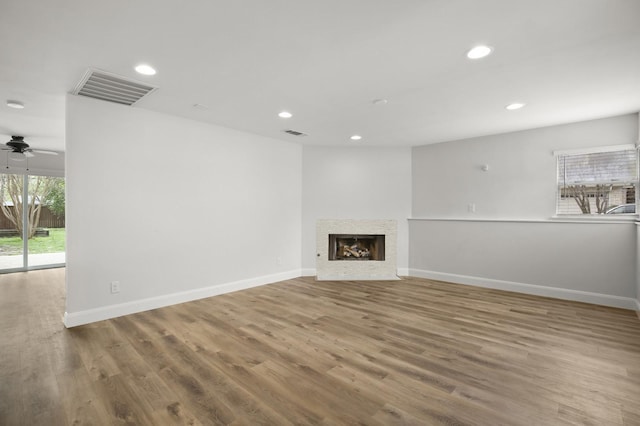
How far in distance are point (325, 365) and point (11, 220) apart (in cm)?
785

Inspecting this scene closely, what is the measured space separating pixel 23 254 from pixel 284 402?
24.8 ft

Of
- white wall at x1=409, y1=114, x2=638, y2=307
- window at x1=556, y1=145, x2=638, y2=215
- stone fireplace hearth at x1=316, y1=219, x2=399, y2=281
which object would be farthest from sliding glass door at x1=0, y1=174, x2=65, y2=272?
window at x1=556, y1=145, x2=638, y2=215

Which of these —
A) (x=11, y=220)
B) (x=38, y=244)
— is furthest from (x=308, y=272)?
(x=11, y=220)

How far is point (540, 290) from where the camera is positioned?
14.3 ft

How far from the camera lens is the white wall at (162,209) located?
3211 mm

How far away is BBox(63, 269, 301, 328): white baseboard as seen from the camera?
10.4 feet

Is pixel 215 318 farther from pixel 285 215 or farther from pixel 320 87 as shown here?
pixel 320 87

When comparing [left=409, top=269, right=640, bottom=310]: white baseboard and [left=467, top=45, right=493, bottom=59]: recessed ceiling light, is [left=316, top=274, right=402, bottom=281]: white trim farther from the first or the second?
[left=467, top=45, right=493, bottom=59]: recessed ceiling light

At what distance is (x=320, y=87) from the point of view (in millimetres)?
3021

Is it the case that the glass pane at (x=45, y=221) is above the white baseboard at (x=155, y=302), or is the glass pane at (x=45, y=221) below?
above

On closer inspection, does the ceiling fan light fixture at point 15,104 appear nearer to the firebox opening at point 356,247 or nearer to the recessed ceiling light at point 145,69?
the recessed ceiling light at point 145,69

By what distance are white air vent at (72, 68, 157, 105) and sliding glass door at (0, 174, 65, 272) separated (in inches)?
202

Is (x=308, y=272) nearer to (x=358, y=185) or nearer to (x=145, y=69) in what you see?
(x=358, y=185)

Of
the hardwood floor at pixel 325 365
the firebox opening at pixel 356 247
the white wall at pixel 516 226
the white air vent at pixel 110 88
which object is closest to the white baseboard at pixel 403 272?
the white wall at pixel 516 226
